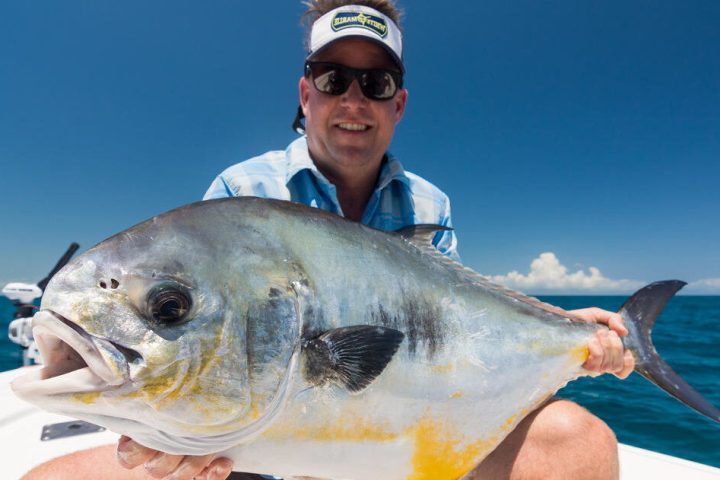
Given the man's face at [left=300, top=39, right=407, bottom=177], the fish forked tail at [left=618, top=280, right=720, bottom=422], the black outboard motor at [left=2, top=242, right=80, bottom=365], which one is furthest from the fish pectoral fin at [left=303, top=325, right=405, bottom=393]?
the black outboard motor at [left=2, top=242, right=80, bottom=365]

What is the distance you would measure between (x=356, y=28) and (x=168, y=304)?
225 cm

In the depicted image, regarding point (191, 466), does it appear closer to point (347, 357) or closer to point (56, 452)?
point (347, 357)

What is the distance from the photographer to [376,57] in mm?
3080

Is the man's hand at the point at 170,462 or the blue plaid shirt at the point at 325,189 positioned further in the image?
the blue plaid shirt at the point at 325,189

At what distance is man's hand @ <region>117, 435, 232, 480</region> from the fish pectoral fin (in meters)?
0.45

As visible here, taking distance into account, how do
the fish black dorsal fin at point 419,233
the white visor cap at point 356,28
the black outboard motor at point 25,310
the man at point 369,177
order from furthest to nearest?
1. the black outboard motor at point 25,310
2. the white visor cap at point 356,28
3. the man at point 369,177
4. the fish black dorsal fin at point 419,233

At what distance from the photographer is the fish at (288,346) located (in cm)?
138

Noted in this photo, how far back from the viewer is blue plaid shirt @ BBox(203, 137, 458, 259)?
3078 mm

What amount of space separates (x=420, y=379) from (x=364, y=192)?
1.83 m

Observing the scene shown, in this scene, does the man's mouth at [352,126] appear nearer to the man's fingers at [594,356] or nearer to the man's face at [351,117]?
the man's face at [351,117]

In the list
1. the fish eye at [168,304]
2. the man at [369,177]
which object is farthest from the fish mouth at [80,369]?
the man at [369,177]

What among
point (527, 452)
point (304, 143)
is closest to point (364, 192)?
point (304, 143)

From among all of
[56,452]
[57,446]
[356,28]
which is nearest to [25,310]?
[57,446]

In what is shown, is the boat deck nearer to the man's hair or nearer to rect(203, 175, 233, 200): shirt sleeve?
rect(203, 175, 233, 200): shirt sleeve
